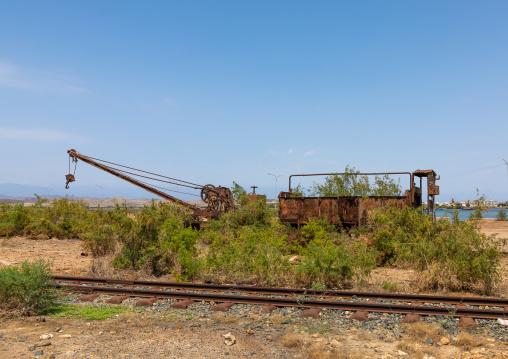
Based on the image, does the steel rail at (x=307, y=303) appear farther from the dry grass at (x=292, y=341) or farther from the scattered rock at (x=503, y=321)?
the dry grass at (x=292, y=341)

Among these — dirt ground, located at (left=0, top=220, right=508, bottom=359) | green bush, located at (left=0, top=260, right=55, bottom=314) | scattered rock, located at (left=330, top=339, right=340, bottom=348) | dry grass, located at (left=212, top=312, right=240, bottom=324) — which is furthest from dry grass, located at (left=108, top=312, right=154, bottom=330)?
scattered rock, located at (left=330, top=339, right=340, bottom=348)

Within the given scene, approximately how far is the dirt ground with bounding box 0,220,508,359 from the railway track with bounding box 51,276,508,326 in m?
0.84

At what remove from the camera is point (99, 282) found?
10.6 metres

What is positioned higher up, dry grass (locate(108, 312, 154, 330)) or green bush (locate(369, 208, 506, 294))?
green bush (locate(369, 208, 506, 294))

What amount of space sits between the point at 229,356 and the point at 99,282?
6.28 meters

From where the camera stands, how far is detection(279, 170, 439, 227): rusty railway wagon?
16.6 metres

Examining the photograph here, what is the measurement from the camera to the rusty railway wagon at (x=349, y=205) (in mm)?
16641

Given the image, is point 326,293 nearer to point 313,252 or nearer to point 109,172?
point 313,252

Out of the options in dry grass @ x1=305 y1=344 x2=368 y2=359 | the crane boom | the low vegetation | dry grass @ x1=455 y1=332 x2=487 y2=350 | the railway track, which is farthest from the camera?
the crane boom

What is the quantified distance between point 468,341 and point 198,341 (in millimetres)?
3885

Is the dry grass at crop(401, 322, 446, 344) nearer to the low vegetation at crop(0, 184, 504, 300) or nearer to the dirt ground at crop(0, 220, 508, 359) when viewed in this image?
the dirt ground at crop(0, 220, 508, 359)

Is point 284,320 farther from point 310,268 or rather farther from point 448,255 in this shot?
point 448,255

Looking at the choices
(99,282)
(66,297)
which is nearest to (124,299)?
(66,297)

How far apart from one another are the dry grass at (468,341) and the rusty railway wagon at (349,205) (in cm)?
1036
